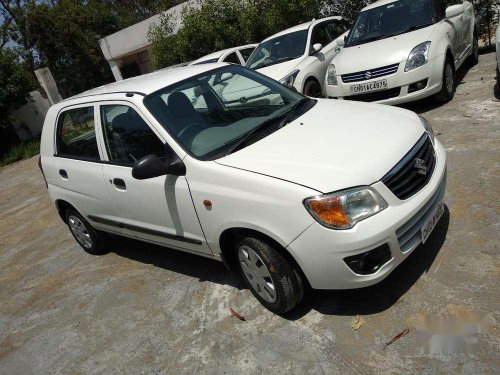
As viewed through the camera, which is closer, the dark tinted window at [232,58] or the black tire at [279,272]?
the black tire at [279,272]

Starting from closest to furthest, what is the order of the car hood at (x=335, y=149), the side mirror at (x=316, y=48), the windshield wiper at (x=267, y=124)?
the car hood at (x=335, y=149)
the windshield wiper at (x=267, y=124)
the side mirror at (x=316, y=48)

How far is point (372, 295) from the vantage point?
10.2 ft

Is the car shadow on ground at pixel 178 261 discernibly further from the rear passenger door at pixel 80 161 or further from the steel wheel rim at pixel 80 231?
the rear passenger door at pixel 80 161

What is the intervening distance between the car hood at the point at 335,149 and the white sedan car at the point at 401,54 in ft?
8.84

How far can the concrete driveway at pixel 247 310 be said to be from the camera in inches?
108

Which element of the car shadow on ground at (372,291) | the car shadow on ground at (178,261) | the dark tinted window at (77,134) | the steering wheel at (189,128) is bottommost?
the car shadow on ground at (372,291)

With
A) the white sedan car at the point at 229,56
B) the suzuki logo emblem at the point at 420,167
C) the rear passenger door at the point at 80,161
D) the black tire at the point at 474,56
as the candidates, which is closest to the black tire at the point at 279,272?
the suzuki logo emblem at the point at 420,167

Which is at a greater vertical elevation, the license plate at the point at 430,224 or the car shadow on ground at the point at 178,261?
the license plate at the point at 430,224

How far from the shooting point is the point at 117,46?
24.1 meters

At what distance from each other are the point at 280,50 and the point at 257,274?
6139 millimetres

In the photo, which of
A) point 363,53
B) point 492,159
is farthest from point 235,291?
point 363,53

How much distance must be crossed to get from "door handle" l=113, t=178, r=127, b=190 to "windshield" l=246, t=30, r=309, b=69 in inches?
198

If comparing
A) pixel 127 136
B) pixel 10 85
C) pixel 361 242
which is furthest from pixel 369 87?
pixel 10 85

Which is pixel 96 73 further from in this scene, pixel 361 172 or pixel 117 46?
pixel 361 172
